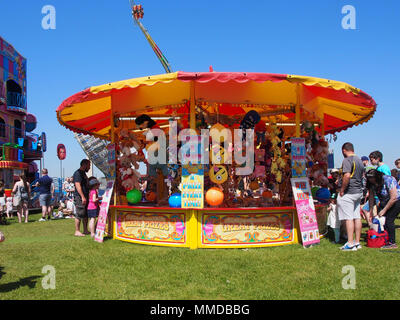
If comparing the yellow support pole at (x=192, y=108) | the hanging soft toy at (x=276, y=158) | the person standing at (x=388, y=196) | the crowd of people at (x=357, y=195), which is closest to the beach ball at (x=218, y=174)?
the yellow support pole at (x=192, y=108)

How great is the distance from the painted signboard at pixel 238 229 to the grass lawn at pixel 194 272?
9.0 inches

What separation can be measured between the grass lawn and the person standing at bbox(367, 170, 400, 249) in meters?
0.57

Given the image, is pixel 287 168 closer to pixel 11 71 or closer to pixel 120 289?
pixel 120 289

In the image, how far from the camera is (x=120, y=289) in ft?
14.6

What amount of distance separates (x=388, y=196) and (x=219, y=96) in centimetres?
390

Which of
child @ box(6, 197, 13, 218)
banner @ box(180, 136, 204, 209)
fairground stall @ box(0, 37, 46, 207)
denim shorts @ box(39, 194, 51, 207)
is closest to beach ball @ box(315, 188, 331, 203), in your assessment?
banner @ box(180, 136, 204, 209)

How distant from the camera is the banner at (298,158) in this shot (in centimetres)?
→ 707

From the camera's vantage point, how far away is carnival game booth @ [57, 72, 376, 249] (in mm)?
6578

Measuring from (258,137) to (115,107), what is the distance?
3304mm

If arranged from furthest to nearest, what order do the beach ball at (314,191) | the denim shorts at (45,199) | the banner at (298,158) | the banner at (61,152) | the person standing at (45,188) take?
the banner at (61,152), the denim shorts at (45,199), the person standing at (45,188), the beach ball at (314,191), the banner at (298,158)

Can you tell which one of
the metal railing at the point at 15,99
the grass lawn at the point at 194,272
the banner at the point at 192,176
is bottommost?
the grass lawn at the point at 194,272

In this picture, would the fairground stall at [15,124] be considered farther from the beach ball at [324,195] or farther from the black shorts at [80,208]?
the beach ball at [324,195]
